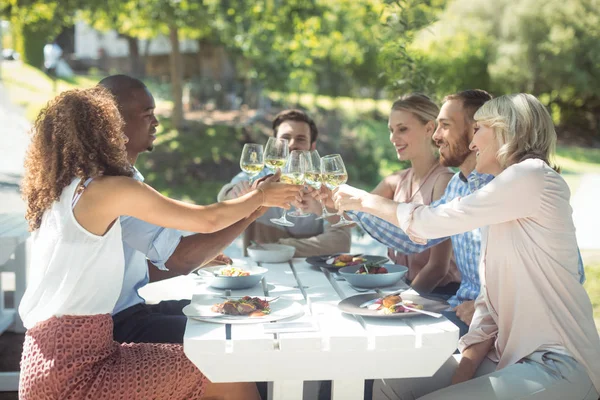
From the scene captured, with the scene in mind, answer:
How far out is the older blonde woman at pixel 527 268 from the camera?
2.47m

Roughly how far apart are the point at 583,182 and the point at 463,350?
40.9ft

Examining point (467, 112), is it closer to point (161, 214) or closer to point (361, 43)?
point (161, 214)

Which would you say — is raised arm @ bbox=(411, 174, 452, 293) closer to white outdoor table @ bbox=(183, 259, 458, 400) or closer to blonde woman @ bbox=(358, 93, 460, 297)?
blonde woman @ bbox=(358, 93, 460, 297)

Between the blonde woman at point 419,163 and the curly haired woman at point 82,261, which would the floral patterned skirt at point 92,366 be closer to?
the curly haired woman at point 82,261

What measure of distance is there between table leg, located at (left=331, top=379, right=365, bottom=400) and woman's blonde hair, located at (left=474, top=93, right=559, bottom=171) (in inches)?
40.2

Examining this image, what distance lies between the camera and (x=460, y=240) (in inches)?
129

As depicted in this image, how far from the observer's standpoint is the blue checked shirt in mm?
3207

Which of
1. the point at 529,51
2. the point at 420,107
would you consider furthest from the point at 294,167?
the point at 529,51

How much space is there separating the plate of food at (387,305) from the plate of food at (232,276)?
1.61 feet

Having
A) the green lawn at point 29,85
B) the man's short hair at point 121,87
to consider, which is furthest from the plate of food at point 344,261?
the green lawn at point 29,85

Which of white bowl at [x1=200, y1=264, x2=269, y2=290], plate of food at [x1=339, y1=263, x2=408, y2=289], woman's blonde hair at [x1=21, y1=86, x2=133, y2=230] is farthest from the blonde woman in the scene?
woman's blonde hair at [x1=21, y1=86, x2=133, y2=230]

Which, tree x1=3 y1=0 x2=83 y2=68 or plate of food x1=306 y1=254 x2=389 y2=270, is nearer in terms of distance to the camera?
plate of food x1=306 y1=254 x2=389 y2=270

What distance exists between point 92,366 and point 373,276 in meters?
1.22

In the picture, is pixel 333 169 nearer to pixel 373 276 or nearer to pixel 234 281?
pixel 373 276
